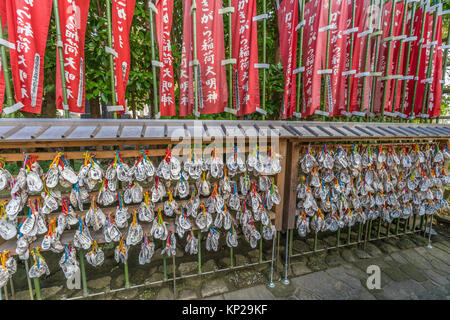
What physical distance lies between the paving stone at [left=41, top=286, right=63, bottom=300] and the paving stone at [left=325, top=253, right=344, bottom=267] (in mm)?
5371

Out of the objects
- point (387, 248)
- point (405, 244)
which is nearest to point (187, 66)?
point (387, 248)

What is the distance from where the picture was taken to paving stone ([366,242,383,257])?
4922 millimetres

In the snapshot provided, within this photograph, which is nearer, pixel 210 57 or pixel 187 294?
pixel 210 57

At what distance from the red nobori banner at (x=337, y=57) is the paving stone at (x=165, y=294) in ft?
15.4

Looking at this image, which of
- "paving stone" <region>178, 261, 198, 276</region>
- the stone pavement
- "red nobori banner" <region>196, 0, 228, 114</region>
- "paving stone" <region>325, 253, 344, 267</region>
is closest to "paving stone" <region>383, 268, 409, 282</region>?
the stone pavement

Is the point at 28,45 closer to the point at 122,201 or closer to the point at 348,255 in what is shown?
the point at 122,201

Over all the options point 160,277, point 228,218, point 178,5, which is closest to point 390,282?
point 228,218

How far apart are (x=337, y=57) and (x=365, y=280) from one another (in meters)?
4.49

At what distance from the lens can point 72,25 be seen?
2.86 meters

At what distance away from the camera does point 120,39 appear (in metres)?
3.17

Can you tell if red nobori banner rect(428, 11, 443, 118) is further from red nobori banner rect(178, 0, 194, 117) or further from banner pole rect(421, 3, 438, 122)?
red nobori banner rect(178, 0, 194, 117)

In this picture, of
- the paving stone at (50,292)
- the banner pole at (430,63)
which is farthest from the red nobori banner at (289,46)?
the paving stone at (50,292)

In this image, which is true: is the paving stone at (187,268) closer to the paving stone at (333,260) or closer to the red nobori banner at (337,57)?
the paving stone at (333,260)

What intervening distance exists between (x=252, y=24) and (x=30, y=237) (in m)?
4.81
